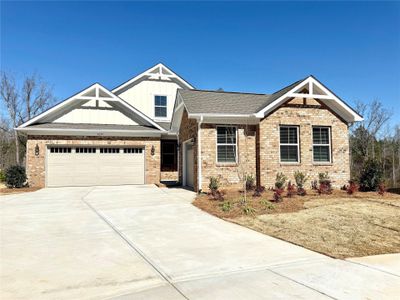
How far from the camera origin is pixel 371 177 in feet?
49.2

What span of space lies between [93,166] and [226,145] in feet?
28.4

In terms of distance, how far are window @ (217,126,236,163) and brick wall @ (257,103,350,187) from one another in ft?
4.33

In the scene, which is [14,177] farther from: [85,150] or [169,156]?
[169,156]

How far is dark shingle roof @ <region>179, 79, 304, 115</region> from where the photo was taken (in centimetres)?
1473

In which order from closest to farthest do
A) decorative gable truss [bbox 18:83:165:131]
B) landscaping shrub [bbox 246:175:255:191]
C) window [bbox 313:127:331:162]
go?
landscaping shrub [bbox 246:175:255:191], window [bbox 313:127:331:162], decorative gable truss [bbox 18:83:165:131]

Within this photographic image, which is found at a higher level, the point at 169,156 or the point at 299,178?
the point at 169,156

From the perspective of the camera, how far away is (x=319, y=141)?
52.1 feet

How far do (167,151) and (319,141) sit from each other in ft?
34.8

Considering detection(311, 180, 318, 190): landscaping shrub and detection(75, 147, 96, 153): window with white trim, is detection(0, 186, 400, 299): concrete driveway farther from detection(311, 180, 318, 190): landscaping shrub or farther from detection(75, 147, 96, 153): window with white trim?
detection(75, 147, 96, 153): window with white trim

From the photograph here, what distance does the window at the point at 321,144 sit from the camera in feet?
51.5

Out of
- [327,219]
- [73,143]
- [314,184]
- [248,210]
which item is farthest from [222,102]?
[73,143]

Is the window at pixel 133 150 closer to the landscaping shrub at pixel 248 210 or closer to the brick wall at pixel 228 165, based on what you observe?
the brick wall at pixel 228 165

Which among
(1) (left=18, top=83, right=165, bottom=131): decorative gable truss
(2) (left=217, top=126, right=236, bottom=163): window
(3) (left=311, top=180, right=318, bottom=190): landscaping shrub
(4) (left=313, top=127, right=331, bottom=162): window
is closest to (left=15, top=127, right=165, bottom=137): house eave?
(1) (left=18, top=83, right=165, bottom=131): decorative gable truss

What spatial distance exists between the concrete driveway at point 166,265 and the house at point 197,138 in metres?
6.51
